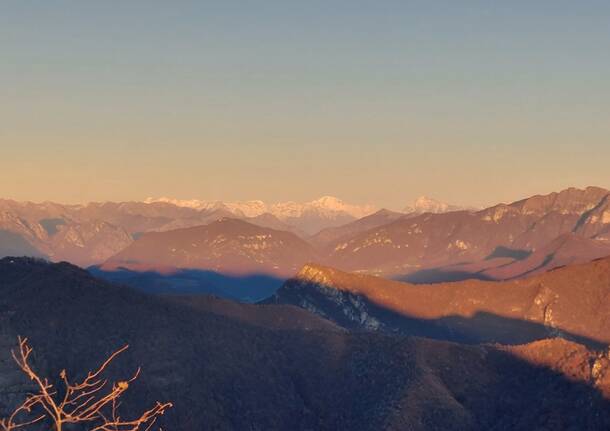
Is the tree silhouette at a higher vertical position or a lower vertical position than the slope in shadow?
higher

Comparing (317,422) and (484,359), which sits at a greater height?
(484,359)

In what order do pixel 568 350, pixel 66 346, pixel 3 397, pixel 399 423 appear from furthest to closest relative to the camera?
pixel 568 350 → pixel 66 346 → pixel 399 423 → pixel 3 397

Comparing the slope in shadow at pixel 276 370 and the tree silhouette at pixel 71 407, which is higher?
A: the tree silhouette at pixel 71 407

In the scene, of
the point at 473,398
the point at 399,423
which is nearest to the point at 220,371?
the point at 399,423

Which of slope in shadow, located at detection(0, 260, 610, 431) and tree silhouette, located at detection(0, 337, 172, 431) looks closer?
tree silhouette, located at detection(0, 337, 172, 431)

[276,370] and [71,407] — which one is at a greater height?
[276,370]

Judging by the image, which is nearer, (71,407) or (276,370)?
(71,407)

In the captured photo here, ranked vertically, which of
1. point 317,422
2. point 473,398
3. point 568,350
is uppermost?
point 568,350

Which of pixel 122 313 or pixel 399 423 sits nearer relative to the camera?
pixel 399 423

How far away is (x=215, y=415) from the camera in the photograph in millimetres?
114688

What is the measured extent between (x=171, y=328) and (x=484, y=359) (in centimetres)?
5511

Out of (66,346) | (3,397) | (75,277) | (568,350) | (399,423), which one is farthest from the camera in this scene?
(75,277)

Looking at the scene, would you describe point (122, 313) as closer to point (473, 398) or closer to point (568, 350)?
point (473, 398)

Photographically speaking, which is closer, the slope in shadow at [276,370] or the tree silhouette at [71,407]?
the tree silhouette at [71,407]
